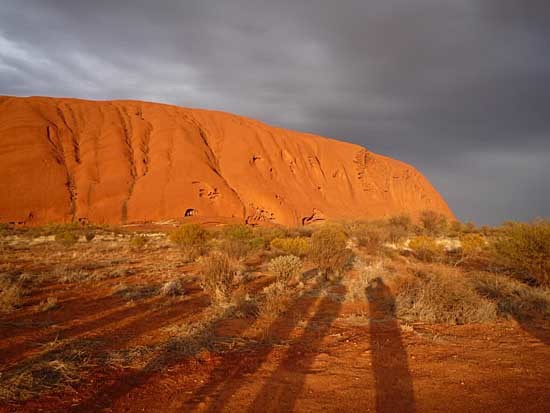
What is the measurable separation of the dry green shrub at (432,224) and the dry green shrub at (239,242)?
1744 cm

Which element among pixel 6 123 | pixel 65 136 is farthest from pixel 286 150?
pixel 6 123

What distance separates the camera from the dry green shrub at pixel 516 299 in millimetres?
8062

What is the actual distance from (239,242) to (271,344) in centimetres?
1260

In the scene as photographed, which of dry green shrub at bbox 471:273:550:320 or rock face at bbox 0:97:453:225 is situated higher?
rock face at bbox 0:97:453:225

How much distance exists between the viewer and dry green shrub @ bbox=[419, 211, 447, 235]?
33.5 m

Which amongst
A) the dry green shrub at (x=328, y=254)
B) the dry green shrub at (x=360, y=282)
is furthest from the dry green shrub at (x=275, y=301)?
the dry green shrub at (x=328, y=254)

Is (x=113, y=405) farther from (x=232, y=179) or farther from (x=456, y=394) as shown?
(x=232, y=179)

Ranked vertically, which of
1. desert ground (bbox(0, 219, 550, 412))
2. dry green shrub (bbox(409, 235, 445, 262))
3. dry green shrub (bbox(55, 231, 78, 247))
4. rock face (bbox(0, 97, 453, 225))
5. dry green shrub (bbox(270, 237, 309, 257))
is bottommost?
dry green shrub (bbox(55, 231, 78, 247))

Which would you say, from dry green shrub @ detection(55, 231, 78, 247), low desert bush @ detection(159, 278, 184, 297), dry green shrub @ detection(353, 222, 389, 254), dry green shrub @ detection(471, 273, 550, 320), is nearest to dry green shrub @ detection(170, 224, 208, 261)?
low desert bush @ detection(159, 278, 184, 297)

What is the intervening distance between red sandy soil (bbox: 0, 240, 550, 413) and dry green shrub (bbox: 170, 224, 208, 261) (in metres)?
9.47

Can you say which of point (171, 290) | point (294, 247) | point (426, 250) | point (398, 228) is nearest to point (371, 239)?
point (426, 250)

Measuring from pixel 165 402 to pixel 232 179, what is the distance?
45.3 meters

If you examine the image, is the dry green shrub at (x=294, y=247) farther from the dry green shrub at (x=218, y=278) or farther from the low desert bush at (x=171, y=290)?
the low desert bush at (x=171, y=290)

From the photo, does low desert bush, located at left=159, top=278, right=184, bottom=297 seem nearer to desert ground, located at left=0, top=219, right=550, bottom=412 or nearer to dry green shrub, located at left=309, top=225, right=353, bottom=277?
desert ground, located at left=0, top=219, right=550, bottom=412
